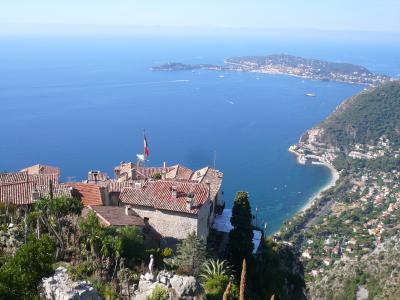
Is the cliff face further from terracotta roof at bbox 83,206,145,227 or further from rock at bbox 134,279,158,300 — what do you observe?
rock at bbox 134,279,158,300

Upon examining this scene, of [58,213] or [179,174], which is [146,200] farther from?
[179,174]

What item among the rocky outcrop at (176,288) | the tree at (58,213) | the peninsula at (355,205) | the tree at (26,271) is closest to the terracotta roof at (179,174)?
the tree at (58,213)

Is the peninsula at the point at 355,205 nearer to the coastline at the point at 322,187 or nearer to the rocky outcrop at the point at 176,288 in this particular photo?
the coastline at the point at 322,187

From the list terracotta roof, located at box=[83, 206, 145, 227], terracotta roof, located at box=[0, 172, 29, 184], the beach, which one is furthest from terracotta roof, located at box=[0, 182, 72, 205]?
the beach

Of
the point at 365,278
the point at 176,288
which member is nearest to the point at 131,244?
the point at 176,288

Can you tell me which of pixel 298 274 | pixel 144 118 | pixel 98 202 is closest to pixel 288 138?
pixel 144 118

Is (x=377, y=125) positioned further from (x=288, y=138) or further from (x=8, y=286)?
(x=8, y=286)
